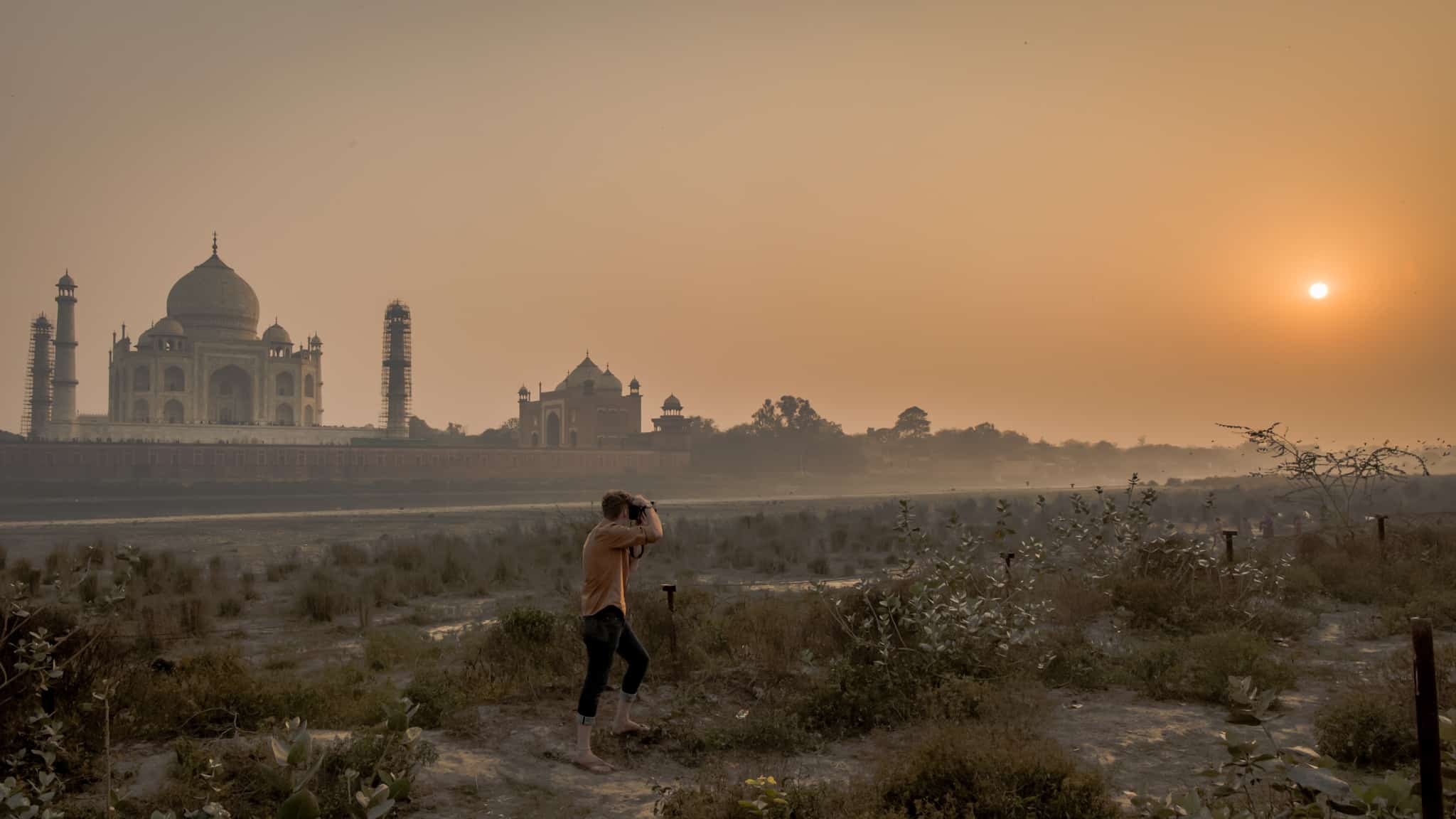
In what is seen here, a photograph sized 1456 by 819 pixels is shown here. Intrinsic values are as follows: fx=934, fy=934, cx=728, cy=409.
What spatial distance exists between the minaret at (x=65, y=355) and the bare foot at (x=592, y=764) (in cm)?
6110

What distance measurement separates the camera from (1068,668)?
7418mm

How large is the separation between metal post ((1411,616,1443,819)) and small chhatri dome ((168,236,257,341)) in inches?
2581

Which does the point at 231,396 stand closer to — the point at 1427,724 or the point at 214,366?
the point at 214,366

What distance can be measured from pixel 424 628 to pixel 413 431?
73720 millimetres

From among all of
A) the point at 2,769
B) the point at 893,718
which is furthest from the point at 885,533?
the point at 2,769

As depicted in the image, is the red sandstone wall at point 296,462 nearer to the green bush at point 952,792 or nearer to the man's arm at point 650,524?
the man's arm at point 650,524

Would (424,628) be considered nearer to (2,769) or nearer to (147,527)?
(2,769)

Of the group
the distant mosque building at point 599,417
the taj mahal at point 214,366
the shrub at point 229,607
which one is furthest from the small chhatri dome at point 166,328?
the shrub at point 229,607

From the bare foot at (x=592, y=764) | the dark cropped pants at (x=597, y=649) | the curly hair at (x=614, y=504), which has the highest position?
the curly hair at (x=614, y=504)

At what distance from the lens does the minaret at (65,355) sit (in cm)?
5497

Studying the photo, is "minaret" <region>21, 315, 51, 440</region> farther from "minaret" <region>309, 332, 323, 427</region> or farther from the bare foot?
the bare foot

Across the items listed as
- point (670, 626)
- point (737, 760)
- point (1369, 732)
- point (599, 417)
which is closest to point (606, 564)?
point (737, 760)

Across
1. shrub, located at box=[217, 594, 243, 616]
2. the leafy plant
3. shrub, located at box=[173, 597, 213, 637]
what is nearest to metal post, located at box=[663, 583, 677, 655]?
the leafy plant

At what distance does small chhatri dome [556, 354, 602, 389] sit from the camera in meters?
66.7
